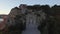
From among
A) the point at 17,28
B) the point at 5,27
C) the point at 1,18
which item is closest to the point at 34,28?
the point at 17,28

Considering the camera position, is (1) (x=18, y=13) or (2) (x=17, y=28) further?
(1) (x=18, y=13)

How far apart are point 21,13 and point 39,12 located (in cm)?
54

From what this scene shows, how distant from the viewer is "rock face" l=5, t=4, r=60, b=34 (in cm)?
433

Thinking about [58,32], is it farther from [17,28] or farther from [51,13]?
[17,28]

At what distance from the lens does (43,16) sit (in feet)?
14.9

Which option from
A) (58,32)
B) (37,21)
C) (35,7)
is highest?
(35,7)

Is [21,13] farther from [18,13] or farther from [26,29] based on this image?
[26,29]

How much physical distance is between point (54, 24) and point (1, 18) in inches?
64.5

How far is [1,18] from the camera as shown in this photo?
15.5ft

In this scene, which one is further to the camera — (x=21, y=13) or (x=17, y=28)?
(x=21, y=13)

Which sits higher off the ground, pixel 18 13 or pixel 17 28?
pixel 18 13

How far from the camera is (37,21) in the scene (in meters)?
4.42

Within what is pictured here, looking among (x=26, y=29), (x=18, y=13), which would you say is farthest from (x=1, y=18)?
(x=26, y=29)

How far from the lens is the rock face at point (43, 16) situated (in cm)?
433
